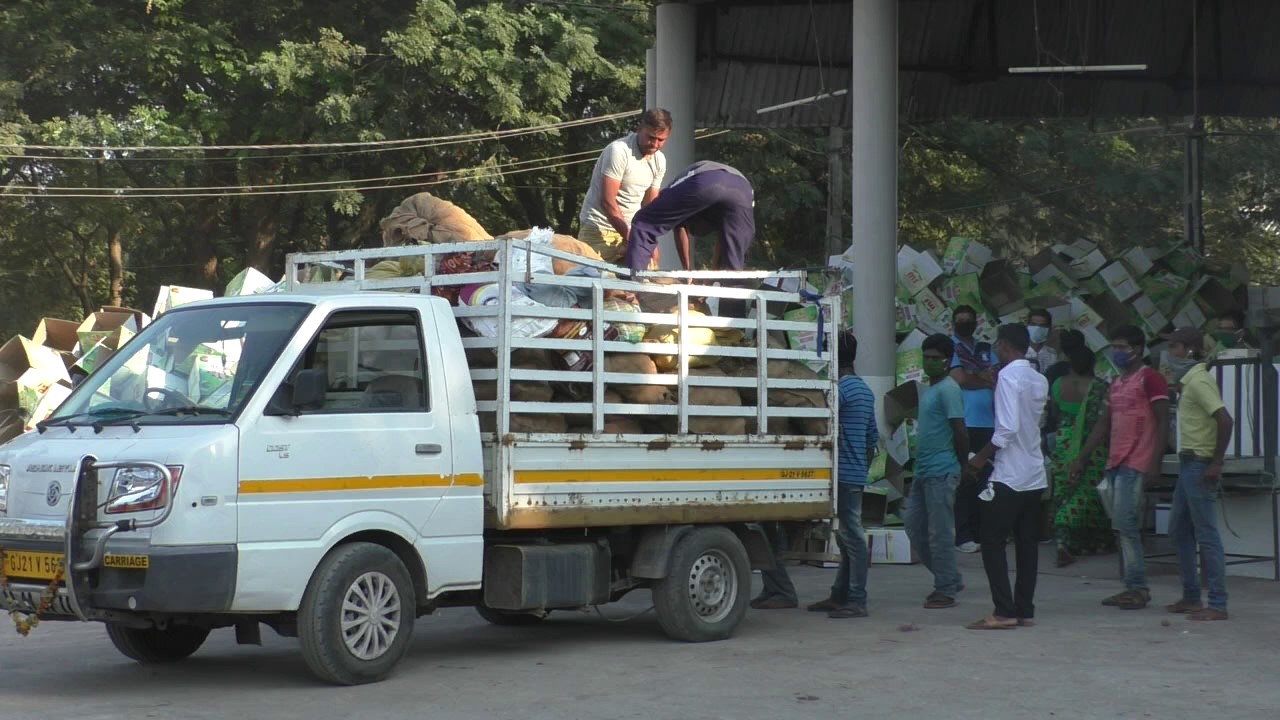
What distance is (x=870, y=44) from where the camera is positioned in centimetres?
1672

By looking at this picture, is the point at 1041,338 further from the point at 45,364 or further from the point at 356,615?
the point at 45,364

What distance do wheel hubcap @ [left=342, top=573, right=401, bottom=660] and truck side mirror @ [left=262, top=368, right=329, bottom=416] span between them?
916mm

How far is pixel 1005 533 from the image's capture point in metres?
9.80

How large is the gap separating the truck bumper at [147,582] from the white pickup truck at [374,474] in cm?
1

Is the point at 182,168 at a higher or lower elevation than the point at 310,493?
higher

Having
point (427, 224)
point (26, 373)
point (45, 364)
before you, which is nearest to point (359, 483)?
point (427, 224)

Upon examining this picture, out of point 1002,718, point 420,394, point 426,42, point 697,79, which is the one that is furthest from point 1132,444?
point 426,42

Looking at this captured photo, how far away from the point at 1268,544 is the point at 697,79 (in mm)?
10674

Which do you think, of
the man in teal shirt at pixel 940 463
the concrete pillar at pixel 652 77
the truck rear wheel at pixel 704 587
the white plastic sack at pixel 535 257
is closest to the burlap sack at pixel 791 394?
the truck rear wheel at pixel 704 587

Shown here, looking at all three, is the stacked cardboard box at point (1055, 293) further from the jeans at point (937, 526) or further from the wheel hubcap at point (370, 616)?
the wheel hubcap at point (370, 616)

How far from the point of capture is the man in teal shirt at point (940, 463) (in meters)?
10.6

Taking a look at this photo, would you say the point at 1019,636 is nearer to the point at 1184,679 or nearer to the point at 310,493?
the point at 1184,679

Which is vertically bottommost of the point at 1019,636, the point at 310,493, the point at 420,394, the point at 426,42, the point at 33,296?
the point at 1019,636

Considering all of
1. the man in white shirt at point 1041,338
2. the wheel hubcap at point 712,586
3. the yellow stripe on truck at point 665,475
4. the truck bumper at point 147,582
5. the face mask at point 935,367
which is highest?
the man in white shirt at point 1041,338
